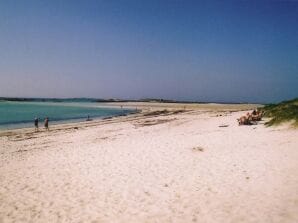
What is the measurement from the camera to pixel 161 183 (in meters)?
9.69

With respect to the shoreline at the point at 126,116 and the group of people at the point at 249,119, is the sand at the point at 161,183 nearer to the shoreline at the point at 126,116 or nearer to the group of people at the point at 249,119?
the group of people at the point at 249,119

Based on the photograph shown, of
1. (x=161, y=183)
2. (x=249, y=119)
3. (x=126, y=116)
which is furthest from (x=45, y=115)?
(x=161, y=183)

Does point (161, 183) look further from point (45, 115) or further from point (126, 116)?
point (45, 115)

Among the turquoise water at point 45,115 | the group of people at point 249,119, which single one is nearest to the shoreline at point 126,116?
the turquoise water at point 45,115

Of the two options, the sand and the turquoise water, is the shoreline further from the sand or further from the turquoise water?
the sand

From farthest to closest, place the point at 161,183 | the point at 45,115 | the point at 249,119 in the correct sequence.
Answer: the point at 45,115
the point at 249,119
the point at 161,183

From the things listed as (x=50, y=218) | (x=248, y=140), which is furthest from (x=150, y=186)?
(x=248, y=140)

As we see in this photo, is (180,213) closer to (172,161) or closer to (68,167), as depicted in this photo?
(172,161)

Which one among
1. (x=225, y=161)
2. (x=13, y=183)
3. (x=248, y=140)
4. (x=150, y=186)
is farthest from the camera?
(x=248, y=140)

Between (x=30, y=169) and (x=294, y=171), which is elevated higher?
(x=294, y=171)

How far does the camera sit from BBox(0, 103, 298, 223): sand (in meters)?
7.39

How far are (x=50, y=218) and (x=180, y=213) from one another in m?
3.04

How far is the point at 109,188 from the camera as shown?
9.55m

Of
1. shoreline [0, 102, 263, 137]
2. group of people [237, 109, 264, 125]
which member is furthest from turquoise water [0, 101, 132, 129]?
group of people [237, 109, 264, 125]
